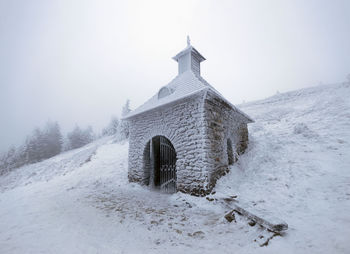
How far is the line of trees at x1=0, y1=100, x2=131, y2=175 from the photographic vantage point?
30075mm

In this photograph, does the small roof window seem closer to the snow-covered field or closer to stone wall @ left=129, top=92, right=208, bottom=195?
stone wall @ left=129, top=92, right=208, bottom=195

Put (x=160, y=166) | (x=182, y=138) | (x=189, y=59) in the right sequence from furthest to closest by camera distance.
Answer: (x=189, y=59)
(x=160, y=166)
(x=182, y=138)

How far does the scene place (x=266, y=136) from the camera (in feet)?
32.6

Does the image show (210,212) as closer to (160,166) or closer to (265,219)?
(265,219)

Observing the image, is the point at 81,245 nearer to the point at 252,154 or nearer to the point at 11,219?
the point at 11,219

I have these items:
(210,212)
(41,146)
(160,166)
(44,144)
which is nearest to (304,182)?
(210,212)

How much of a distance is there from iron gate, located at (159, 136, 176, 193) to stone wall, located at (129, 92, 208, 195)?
Answer: 0.83 metres

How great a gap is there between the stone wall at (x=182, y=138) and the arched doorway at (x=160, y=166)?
0.48 ft

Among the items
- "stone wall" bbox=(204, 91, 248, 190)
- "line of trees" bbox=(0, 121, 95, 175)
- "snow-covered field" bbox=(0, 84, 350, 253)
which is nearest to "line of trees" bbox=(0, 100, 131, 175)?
"line of trees" bbox=(0, 121, 95, 175)

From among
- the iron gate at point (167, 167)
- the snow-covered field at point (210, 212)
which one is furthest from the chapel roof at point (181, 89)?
the snow-covered field at point (210, 212)

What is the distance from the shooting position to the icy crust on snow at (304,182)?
2826 millimetres

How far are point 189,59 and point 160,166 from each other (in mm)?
6400

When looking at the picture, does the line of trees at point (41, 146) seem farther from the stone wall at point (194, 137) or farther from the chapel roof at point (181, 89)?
the chapel roof at point (181, 89)

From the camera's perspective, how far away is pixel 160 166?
28.1ft
